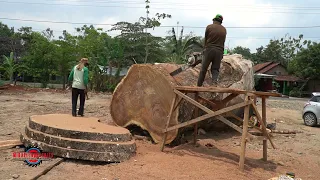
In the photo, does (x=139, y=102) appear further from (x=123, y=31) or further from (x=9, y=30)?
(x=9, y=30)

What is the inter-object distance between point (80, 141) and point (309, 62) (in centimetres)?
3571

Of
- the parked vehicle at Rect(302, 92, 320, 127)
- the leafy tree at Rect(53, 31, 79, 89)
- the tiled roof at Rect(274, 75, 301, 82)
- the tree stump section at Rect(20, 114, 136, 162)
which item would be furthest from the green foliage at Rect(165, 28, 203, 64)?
the tiled roof at Rect(274, 75, 301, 82)

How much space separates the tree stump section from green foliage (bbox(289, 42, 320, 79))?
3435 centimetres

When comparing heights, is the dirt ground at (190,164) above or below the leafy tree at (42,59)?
below

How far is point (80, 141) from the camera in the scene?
523cm

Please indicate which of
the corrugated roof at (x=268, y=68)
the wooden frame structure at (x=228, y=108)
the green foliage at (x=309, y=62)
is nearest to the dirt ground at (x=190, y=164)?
the wooden frame structure at (x=228, y=108)

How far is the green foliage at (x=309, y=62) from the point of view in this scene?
35500 millimetres

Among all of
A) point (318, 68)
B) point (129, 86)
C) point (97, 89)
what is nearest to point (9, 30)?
point (97, 89)

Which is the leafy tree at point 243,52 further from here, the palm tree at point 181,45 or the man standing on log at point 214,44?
the man standing on log at point 214,44

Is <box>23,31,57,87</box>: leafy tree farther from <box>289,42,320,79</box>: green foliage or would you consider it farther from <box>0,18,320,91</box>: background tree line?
<box>289,42,320,79</box>: green foliage

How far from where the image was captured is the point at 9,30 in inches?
2112

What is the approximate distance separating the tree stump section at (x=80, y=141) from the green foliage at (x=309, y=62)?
3435cm

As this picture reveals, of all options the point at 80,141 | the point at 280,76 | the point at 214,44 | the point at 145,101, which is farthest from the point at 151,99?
the point at 280,76

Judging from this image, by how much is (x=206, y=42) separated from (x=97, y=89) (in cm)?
1699
